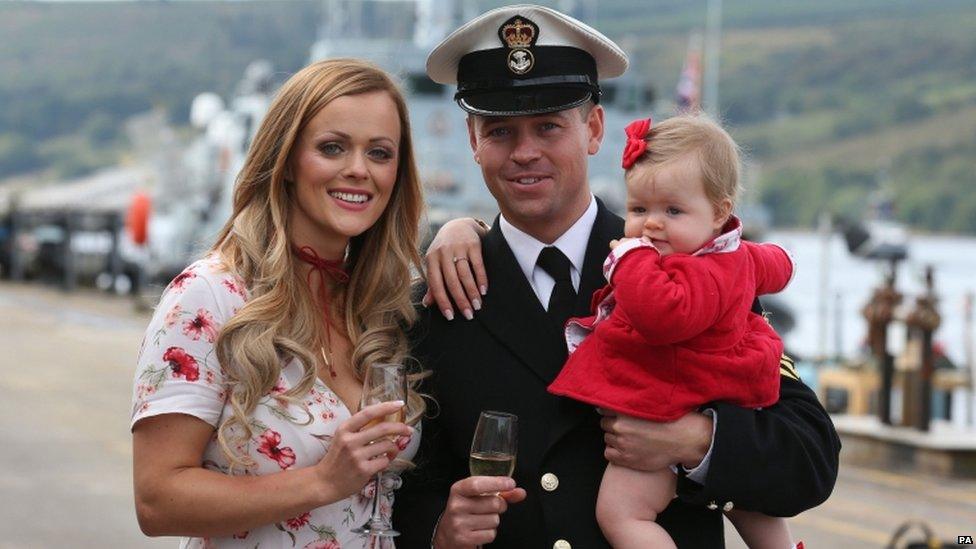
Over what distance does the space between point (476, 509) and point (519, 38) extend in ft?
3.77

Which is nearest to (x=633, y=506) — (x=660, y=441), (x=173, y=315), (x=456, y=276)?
(x=660, y=441)

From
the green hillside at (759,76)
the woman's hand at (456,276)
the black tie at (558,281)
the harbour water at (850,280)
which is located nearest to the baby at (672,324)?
the black tie at (558,281)

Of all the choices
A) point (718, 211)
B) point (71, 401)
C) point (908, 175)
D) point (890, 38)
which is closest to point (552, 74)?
point (718, 211)

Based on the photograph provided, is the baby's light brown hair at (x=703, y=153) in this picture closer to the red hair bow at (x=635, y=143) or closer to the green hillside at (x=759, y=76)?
the red hair bow at (x=635, y=143)

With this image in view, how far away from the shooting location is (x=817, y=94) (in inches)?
4916

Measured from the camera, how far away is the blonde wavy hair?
301 centimetres

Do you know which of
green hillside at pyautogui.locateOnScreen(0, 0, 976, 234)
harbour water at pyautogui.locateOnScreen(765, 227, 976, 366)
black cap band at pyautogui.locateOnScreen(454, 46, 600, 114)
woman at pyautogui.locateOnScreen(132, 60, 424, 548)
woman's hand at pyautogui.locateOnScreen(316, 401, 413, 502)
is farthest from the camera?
green hillside at pyautogui.locateOnScreen(0, 0, 976, 234)

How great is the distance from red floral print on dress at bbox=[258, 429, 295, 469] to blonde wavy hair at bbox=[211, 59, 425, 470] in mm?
45

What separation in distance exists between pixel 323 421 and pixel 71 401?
14.3 metres

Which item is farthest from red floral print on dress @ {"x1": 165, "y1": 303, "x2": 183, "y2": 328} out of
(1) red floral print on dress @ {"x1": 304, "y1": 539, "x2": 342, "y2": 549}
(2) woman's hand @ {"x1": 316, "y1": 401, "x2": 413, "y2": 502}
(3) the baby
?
(3) the baby

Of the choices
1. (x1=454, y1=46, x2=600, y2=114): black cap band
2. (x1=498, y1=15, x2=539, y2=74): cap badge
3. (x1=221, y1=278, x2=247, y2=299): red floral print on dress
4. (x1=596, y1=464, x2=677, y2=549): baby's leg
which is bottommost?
(x1=596, y1=464, x2=677, y2=549): baby's leg

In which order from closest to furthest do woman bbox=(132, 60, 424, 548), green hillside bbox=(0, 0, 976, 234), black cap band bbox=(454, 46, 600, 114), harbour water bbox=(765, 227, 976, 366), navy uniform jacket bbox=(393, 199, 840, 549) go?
woman bbox=(132, 60, 424, 548)
navy uniform jacket bbox=(393, 199, 840, 549)
black cap band bbox=(454, 46, 600, 114)
harbour water bbox=(765, 227, 976, 366)
green hillside bbox=(0, 0, 976, 234)

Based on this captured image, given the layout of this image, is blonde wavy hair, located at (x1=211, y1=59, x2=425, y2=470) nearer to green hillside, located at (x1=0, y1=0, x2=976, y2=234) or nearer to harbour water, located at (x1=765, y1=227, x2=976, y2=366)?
harbour water, located at (x1=765, y1=227, x2=976, y2=366)

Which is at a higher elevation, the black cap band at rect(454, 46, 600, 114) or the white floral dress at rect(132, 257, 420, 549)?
the black cap band at rect(454, 46, 600, 114)
